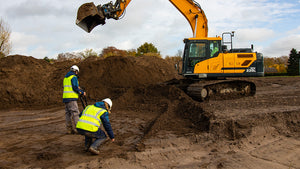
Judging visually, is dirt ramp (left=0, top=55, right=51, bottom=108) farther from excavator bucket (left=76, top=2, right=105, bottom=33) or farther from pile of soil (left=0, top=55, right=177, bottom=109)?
excavator bucket (left=76, top=2, right=105, bottom=33)

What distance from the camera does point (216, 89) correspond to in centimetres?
1065

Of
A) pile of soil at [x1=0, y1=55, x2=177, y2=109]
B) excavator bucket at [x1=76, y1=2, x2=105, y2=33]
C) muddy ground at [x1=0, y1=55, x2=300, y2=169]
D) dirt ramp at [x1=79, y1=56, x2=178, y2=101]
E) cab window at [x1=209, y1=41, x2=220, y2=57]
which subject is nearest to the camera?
muddy ground at [x1=0, y1=55, x2=300, y2=169]

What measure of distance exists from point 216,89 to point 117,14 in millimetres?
5653

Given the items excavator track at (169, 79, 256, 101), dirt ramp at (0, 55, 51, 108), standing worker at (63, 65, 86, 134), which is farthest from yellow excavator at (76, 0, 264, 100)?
dirt ramp at (0, 55, 51, 108)

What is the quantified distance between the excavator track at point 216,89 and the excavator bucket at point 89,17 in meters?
4.84

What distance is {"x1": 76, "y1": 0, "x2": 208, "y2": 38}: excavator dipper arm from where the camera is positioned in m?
8.71

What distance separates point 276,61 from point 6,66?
6904 cm

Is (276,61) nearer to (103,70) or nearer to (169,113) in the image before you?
(103,70)

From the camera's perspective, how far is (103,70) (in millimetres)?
16266

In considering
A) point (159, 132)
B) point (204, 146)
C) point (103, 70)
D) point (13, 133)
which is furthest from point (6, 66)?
point (204, 146)

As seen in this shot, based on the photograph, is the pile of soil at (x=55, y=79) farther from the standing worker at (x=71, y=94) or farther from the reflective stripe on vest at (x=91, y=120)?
the reflective stripe on vest at (x=91, y=120)

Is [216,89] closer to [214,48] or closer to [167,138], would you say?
[214,48]

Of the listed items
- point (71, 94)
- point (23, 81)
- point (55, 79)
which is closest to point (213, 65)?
point (71, 94)

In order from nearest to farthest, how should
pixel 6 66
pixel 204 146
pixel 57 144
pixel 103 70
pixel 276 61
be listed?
pixel 204 146, pixel 57 144, pixel 6 66, pixel 103 70, pixel 276 61
